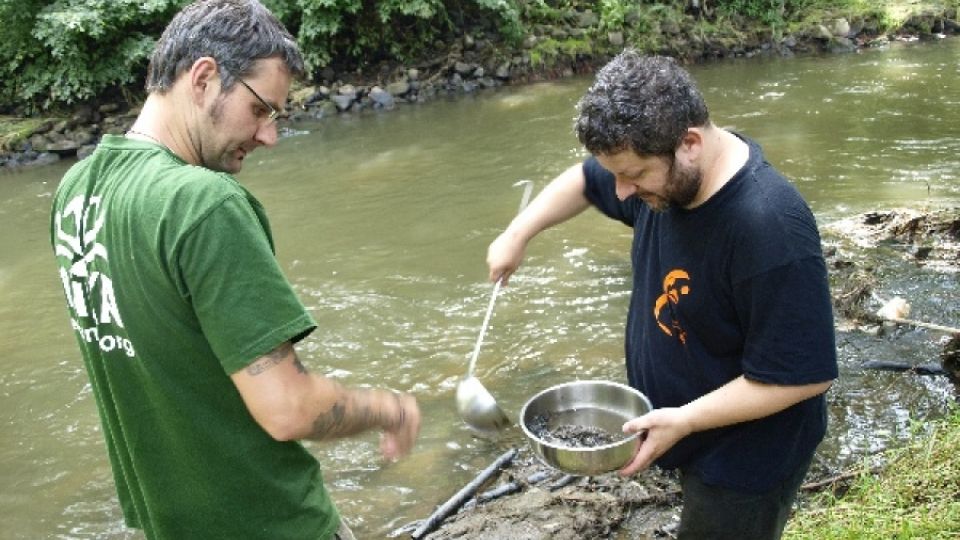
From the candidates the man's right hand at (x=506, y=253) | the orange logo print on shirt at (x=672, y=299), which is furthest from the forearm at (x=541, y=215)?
the orange logo print on shirt at (x=672, y=299)

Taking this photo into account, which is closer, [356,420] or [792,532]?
[356,420]

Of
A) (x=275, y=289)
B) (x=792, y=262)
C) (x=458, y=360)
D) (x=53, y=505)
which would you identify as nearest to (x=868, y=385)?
(x=458, y=360)

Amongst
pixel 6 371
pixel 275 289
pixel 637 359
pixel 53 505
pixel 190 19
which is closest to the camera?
pixel 275 289

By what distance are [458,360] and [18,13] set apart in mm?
13343

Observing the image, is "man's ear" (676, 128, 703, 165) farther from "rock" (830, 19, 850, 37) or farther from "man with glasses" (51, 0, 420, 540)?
"rock" (830, 19, 850, 37)

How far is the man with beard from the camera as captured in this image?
2.00 meters

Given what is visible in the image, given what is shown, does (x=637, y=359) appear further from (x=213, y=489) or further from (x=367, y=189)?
(x=367, y=189)

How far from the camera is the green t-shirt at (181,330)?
1.64m

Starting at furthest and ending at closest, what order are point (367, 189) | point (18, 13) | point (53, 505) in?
point (18, 13) < point (367, 189) < point (53, 505)

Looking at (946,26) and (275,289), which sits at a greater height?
(275,289)

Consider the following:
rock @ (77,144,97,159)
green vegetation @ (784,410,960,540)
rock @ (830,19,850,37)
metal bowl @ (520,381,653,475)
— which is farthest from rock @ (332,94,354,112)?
metal bowl @ (520,381,653,475)

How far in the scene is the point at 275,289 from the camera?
66.1 inches

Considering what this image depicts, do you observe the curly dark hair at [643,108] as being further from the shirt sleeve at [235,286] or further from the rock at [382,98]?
the rock at [382,98]

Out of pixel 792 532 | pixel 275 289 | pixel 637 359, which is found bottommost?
pixel 792 532
